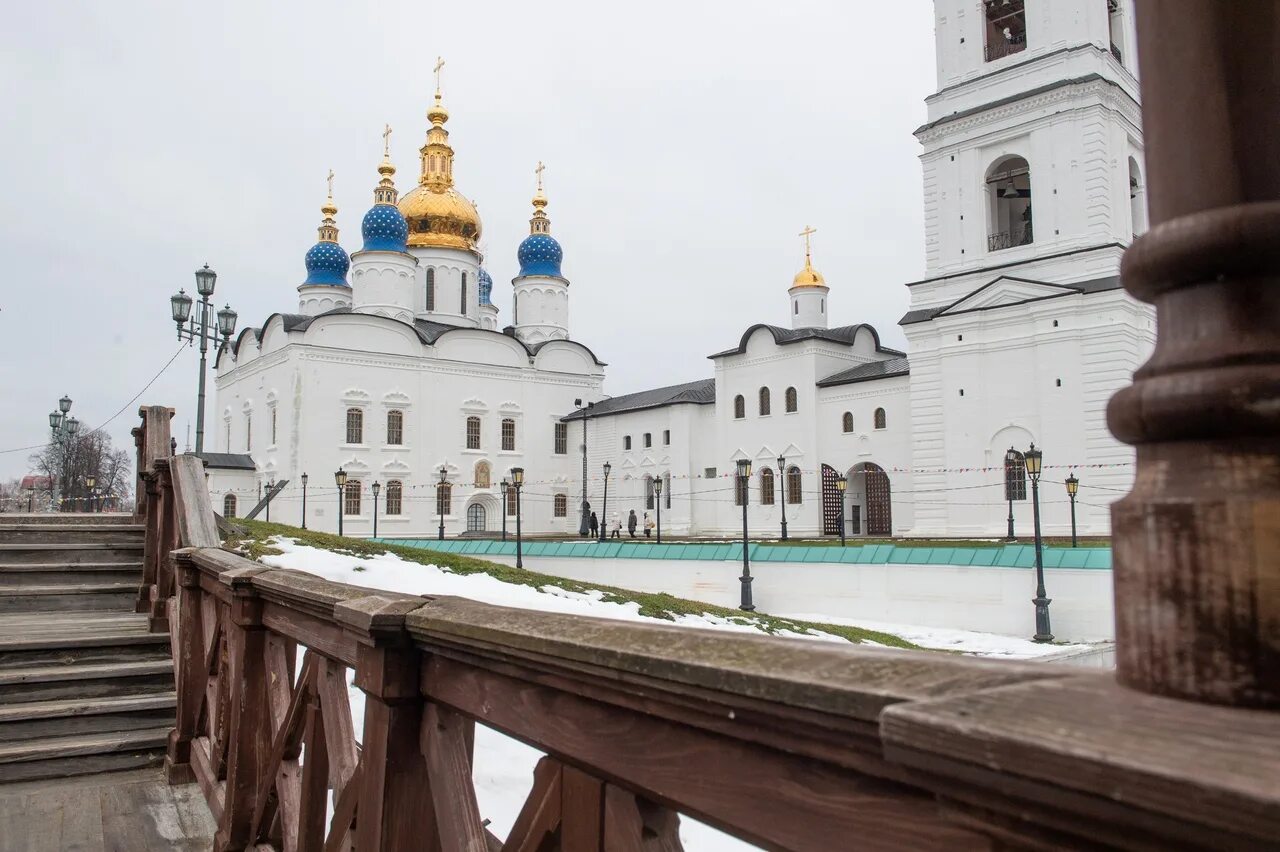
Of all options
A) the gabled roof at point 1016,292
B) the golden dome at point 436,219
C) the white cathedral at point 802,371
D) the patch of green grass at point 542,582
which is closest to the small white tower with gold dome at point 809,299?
the white cathedral at point 802,371

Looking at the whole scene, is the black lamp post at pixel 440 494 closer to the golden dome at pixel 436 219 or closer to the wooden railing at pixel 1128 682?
the golden dome at pixel 436 219

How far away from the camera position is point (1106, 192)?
25.0 m

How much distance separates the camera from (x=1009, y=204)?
28.4m

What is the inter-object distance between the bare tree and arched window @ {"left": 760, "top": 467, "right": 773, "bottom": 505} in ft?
77.1

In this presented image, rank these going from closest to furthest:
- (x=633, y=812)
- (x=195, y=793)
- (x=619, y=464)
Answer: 1. (x=633, y=812)
2. (x=195, y=793)
3. (x=619, y=464)

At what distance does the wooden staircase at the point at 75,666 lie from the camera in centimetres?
526

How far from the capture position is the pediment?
24.9 m

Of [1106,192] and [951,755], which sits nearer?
[951,755]

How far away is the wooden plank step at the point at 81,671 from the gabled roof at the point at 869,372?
2654 centimetres

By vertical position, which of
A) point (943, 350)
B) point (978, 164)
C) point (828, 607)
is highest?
point (978, 164)

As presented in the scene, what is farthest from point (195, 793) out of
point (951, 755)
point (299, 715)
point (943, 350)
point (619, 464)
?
point (619, 464)

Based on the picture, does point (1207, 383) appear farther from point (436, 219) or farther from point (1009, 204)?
point (436, 219)

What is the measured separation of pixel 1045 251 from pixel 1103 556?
11645 millimetres

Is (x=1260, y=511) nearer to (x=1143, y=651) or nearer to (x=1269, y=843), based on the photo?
(x=1143, y=651)
